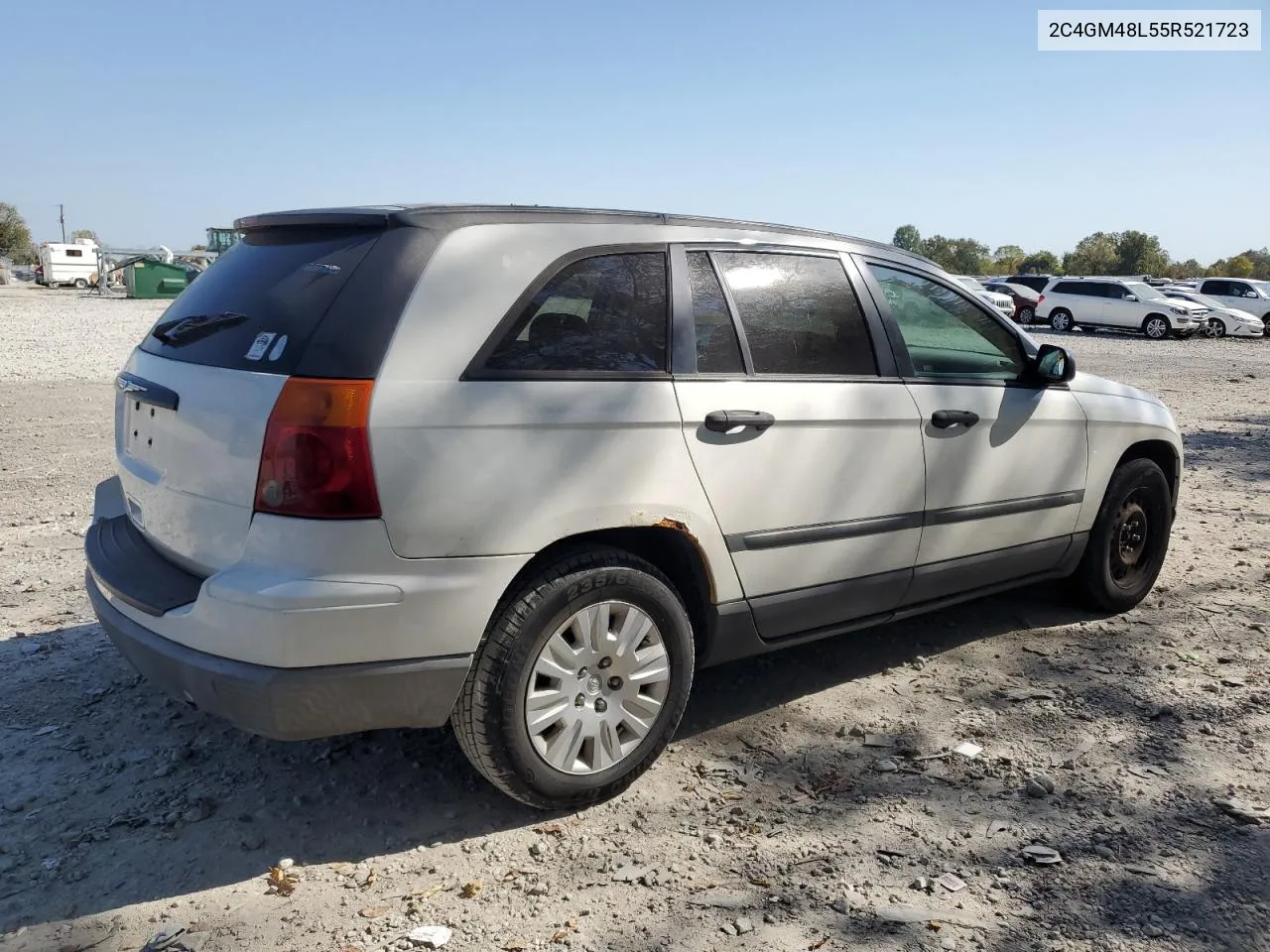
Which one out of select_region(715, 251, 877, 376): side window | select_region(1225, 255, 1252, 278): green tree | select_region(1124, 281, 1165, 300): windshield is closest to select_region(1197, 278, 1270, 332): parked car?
select_region(1124, 281, 1165, 300): windshield

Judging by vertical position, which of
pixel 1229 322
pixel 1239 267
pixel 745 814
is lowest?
pixel 745 814

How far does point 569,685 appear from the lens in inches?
123

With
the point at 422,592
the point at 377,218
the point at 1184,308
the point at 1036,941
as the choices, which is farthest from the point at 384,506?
the point at 1184,308

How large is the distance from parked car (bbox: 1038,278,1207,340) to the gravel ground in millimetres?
A: 27073

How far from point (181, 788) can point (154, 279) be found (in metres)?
42.1

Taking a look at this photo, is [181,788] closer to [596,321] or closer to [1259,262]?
[596,321]

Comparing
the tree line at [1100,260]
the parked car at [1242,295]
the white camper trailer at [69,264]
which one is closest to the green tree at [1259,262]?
the tree line at [1100,260]

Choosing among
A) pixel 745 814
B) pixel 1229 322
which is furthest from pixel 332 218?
pixel 1229 322

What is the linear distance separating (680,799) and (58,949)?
5.80ft

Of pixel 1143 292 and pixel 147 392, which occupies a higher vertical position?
pixel 1143 292

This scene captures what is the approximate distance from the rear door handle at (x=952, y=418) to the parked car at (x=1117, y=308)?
28073mm

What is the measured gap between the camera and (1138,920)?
2.71 metres

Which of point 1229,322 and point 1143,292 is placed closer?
point 1143,292

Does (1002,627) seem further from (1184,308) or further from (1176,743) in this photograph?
(1184,308)
